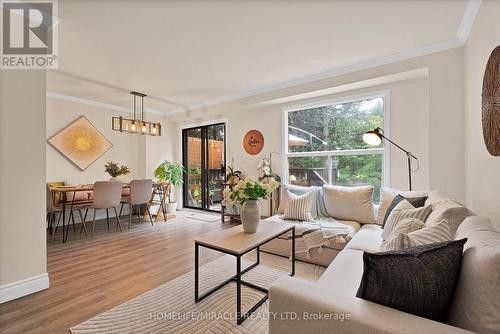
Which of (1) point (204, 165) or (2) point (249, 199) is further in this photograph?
(1) point (204, 165)

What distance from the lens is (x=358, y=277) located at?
1.46m

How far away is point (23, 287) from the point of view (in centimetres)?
196

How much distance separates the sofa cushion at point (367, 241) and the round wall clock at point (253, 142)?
2508 mm

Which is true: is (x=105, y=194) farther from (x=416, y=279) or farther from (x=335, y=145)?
(x=416, y=279)

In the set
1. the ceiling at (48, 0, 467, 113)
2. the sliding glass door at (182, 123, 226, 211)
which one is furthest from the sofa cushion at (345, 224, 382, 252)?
the sliding glass door at (182, 123, 226, 211)

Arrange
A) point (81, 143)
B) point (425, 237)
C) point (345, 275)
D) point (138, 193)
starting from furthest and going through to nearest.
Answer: point (81, 143), point (138, 193), point (345, 275), point (425, 237)

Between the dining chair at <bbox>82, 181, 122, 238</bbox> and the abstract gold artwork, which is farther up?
the abstract gold artwork

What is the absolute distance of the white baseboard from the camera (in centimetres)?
187

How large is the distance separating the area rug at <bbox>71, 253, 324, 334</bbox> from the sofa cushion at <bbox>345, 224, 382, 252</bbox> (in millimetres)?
541

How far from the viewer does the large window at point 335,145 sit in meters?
3.41

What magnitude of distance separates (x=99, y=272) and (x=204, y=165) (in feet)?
11.4

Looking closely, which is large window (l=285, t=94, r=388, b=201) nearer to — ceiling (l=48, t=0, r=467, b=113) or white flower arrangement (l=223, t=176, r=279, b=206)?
ceiling (l=48, t=0, r=467, b=113)

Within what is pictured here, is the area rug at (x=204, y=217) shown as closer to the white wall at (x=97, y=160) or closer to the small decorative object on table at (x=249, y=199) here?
the white wall at (x=97, y=160)

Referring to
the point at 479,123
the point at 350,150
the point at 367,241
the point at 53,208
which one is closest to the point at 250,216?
the point at 367,241
